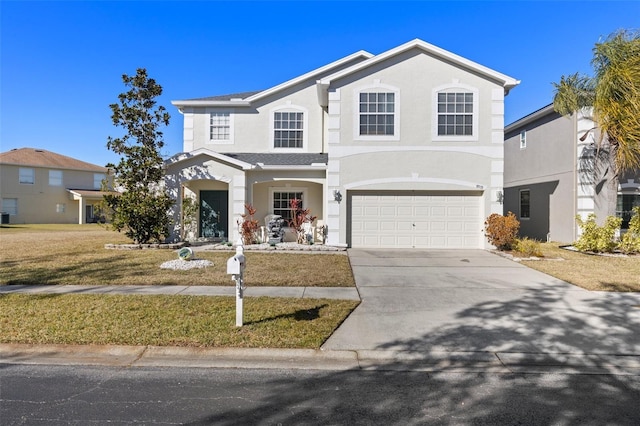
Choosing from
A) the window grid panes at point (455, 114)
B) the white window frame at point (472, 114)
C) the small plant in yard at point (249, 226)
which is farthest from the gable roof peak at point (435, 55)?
the small plant in yard at point (249, 226)

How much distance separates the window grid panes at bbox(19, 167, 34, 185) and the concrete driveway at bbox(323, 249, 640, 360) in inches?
1417

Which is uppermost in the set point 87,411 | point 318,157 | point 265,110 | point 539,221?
point 265,110

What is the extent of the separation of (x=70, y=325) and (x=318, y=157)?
38.6 ft

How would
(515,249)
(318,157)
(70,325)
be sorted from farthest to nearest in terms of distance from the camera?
(318,157) → (515,249) → (70,325)

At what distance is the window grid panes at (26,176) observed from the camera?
32.9 m

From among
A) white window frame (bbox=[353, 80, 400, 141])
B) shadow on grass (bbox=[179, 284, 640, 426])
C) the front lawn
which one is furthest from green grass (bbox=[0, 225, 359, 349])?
white window frame (bbox=[353, 80, 400, 141])

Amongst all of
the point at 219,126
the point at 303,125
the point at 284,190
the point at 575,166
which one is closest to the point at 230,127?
the point at 219,126

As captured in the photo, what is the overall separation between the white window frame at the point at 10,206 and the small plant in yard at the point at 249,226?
29.6m

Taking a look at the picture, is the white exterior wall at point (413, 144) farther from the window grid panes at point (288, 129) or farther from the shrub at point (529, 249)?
the window grid panes at point (288, 129)

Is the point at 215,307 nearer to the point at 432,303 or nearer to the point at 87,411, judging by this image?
the point at 87,411

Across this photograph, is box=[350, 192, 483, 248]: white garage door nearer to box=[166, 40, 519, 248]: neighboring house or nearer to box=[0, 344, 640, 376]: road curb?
box=[166, 40, 519, 248]: neighboring house

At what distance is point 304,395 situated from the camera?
A: 3.83 m

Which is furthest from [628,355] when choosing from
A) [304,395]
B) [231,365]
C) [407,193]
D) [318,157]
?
[318,157]

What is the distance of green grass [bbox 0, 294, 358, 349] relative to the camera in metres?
5.11
